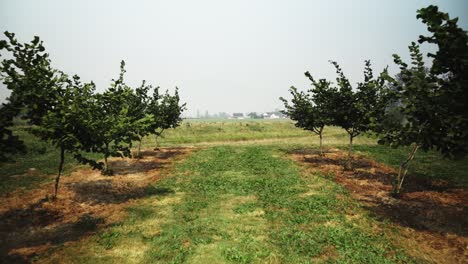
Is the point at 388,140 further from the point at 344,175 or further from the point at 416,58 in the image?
the point at 344,175

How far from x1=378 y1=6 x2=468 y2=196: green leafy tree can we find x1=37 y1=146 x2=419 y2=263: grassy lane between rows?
3.91m

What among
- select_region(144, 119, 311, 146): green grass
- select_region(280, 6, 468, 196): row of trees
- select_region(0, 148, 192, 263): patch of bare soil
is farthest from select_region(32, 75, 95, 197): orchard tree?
select_region(144, 119, 311, 146): green grass

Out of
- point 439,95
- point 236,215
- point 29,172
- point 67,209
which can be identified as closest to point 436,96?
point 439,95

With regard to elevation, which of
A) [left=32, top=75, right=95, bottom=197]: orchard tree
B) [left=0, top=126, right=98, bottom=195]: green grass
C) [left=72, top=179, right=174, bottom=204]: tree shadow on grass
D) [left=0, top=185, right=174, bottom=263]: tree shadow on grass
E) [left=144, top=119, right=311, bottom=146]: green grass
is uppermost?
[left=32, top=75, right=95, bottom=197]: orchard tree

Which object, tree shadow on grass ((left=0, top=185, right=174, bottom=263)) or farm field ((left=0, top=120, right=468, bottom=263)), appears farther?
tree shadow on grass ((left=0, top=185, right=174, bottom=263))

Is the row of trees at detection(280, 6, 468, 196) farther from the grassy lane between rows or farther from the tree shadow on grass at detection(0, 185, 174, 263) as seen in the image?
the tree shadow on grass at detection(0, 185, 174, 263)

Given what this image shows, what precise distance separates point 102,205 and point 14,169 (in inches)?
546

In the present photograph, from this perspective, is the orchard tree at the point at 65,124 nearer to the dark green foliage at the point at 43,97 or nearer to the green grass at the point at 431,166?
the dark green foliage at the point at 43,97

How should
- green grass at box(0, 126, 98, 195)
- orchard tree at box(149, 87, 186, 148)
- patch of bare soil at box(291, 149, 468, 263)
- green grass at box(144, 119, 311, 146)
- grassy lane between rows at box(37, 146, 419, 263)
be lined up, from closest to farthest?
grassy lane between rows at box(37, 146, 419, 263)
patch of bare soil at box(291, 149, 468, 263)
green grass at box(0, 126, 98, 195)
orchard tree at box(149, 87, 186, 148)
green grass at box(144, 119, 311, 146)

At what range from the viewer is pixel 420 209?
13070 mm

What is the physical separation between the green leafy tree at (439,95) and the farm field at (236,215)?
12.5ft

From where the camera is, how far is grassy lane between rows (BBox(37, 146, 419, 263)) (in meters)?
9.18

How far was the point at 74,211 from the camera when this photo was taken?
13.5m

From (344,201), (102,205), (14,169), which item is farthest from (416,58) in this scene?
(14,169)
